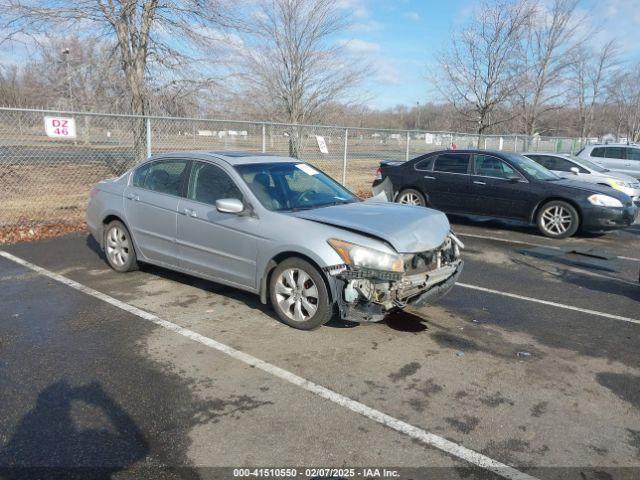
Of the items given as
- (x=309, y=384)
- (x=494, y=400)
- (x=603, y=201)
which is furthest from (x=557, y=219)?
(x=309, y=384)

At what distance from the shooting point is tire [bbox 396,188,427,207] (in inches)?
415

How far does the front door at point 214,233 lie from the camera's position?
480 cm

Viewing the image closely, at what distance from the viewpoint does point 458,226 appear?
10.2m

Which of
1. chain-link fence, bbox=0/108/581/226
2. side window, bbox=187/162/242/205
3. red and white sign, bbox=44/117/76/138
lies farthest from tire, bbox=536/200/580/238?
red and white sign, bbox=44/117/76/138

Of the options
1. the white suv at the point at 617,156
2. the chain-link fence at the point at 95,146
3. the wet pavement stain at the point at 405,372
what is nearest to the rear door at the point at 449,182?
the chain-link fence at the point at 95,146

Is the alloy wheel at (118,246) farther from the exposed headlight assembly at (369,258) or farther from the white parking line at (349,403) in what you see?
the exposed headlight assembly at (369,258)

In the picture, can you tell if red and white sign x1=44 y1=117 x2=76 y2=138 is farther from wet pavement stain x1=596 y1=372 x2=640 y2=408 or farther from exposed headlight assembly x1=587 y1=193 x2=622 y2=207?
exposed headlight assembly x1=587 y1=193 x2=622 y2=207

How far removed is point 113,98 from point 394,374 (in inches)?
511

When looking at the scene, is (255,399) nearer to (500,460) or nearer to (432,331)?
(500,460)

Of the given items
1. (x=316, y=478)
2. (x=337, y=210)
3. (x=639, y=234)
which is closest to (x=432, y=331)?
(x=337, y=210)

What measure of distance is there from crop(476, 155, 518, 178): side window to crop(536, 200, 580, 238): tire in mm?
908

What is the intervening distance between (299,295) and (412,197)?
6.72 metres

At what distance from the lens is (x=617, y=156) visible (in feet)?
54.1

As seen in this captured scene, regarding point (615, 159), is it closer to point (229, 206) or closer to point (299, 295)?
point (299, 295)
